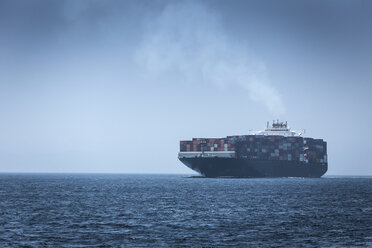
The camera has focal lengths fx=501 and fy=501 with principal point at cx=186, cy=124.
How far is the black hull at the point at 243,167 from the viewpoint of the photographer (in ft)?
390

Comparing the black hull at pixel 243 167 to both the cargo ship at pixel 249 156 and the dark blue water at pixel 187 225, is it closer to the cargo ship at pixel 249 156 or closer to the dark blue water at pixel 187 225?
the cargo ship at pixel 249 156

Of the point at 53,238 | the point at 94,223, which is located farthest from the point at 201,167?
the point at 53,238

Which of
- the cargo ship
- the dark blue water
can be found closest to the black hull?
the cargo ship

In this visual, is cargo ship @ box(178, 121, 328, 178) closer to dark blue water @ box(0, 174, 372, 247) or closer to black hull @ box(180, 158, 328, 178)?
black hull @ box(180, 158, 328, 178)

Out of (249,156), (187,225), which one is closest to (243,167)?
(249,156)

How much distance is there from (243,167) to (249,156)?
10.0 ft

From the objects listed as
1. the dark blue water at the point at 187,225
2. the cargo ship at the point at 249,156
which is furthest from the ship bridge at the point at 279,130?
the dark blue water at the point at 187,225

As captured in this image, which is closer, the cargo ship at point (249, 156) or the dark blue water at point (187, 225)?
the dark blue water at point (187, 225)

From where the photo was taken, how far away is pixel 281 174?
13350 centimetres

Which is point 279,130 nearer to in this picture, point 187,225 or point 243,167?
point 243,167

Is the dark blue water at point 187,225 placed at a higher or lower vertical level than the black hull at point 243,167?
lower

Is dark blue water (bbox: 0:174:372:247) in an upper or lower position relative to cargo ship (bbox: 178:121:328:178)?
lower

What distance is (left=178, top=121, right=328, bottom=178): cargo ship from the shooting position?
119m

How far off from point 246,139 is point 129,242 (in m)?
95.2
